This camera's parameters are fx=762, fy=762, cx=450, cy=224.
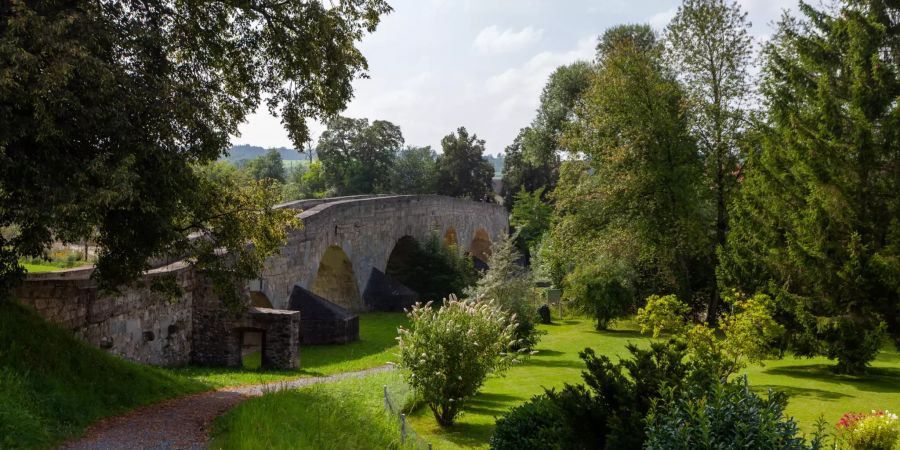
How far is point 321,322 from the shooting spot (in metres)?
19.8

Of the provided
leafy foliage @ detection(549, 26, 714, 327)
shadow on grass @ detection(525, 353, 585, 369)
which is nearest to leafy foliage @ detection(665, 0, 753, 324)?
leafy foliage @ detection(549, 26, 714, 327)

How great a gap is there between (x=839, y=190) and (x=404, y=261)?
18162 mm

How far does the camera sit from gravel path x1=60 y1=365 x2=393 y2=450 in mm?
7520

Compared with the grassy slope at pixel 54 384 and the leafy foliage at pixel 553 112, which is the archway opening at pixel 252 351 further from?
the leafy foliage at pixel 553 112

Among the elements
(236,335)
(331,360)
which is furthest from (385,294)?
(236,335)

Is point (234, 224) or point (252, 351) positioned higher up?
point (234, 224)

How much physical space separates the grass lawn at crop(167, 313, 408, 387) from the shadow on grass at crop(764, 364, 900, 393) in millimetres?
9178

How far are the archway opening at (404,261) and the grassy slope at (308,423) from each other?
61.1ft

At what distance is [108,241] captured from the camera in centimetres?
945

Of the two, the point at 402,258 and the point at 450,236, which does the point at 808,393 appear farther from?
the point at 450,236

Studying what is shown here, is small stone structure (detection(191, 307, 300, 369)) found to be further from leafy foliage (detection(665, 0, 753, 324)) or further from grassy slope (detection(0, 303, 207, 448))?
leafy foliage (detection(665, 0, 753, 324))

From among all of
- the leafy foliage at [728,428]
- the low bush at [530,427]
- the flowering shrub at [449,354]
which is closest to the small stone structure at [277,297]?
the flowering shrub at [449,354]

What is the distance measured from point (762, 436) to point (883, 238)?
1227 cm

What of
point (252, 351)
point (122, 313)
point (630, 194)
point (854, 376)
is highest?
point (630, 194)
